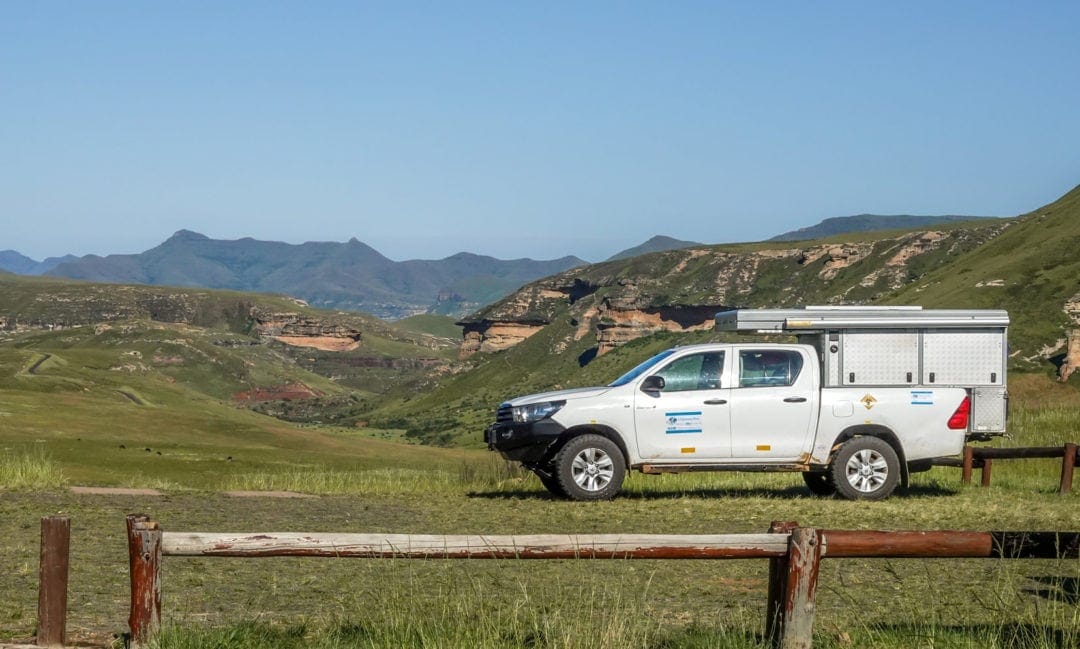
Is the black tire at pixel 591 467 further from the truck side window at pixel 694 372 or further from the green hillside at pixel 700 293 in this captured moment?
the green hillside at pixel 700 293

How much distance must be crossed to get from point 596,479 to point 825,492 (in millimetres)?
3342

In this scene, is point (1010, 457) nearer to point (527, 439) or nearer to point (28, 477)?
point (527, 439)

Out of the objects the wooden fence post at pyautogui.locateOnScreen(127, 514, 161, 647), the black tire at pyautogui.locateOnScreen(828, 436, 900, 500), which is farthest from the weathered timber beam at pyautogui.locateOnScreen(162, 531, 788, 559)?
the black tire at pyautogui.locateOnScreen(828, 436, 900, 500)

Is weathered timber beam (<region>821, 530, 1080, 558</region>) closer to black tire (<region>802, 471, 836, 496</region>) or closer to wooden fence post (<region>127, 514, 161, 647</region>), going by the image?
wooden fence post (<region>127, 514, 161, 647</region>)

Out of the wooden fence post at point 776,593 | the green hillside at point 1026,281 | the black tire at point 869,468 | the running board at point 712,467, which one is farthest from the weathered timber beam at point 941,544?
the green hillside at point 1026,281

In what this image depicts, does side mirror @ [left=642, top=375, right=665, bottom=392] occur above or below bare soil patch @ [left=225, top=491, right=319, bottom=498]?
above

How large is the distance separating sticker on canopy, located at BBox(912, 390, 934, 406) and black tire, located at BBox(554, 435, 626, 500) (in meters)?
3.97

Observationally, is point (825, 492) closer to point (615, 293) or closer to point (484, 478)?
point (484, 478)

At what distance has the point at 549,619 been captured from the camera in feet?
26.2

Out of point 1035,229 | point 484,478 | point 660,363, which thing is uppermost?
point 1035,229

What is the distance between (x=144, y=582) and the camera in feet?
23.1

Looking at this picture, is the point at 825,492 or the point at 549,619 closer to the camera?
the point at 549,619

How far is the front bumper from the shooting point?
1619 centimetres

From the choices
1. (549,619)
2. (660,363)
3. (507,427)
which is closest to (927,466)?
(660,363)
